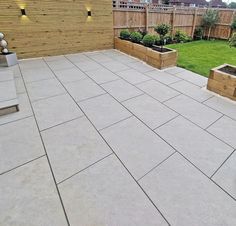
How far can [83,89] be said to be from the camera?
12.1 feet

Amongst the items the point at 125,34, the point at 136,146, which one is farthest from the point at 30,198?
the point at 125,34

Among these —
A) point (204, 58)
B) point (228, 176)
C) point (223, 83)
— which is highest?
point (223, 83)

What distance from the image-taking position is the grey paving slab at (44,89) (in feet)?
11.1

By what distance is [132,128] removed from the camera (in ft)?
8.32

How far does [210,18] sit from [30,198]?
11143mm

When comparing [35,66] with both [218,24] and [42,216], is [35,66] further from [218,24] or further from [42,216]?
[218,24]

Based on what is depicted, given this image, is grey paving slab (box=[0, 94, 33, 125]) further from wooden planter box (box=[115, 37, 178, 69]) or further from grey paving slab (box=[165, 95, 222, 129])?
wooden planter box (box=[115, 37, 178, 69])

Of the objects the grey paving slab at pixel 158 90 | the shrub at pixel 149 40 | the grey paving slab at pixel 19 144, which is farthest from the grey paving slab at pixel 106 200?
the shrub at pixel 149 40

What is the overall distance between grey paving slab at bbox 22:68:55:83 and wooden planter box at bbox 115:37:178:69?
2.81 meters

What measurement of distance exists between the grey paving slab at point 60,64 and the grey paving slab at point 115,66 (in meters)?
1.05

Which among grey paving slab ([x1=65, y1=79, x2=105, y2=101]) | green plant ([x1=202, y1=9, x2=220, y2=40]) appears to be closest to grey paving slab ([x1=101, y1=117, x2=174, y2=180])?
grey paving slab ([x1=65, y1=79, x2=105, y2=101])

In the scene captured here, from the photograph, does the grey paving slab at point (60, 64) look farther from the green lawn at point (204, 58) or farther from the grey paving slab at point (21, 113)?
the green lawn at point (204, 58)

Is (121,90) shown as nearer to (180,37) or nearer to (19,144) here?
(19,144)

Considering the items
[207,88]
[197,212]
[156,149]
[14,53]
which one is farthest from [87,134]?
[14,53]
